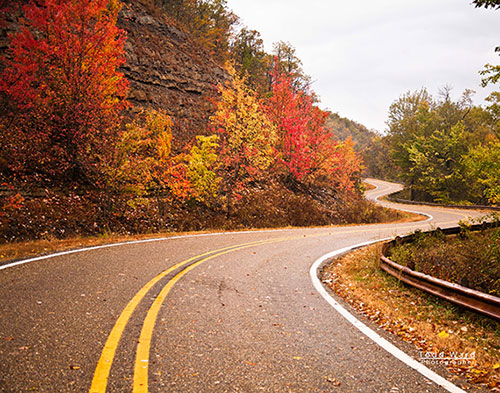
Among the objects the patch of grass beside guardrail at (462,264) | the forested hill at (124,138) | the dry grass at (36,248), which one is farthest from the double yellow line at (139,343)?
the forested hill at (124,138)

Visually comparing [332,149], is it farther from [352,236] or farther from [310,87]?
[352,236]

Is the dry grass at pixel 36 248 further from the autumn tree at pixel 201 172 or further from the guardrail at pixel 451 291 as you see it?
the guardrail at pixel 451 291

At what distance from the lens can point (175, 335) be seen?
399cm

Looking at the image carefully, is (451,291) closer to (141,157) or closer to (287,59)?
(141,157)

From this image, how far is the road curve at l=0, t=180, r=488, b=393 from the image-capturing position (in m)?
3.03

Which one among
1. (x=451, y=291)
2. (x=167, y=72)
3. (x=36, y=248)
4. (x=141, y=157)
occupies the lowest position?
(x=451, y=291)

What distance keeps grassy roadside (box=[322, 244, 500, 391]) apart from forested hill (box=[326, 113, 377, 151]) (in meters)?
115

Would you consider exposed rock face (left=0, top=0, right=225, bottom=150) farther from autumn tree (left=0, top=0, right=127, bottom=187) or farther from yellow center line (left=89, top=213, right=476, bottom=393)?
yellow center line (left=89, top=213, right=476, bottom=393)

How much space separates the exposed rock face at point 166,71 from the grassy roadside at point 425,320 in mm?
15917

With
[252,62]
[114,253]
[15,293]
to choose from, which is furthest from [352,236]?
[252,62]

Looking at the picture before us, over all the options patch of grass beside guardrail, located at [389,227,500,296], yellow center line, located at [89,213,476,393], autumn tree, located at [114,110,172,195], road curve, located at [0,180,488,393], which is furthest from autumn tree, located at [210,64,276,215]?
yellow center line, located at [89,213,476,393]

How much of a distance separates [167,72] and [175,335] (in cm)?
2397

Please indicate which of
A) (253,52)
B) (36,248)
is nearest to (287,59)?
(253,52)

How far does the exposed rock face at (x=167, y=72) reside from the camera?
22203 mm
